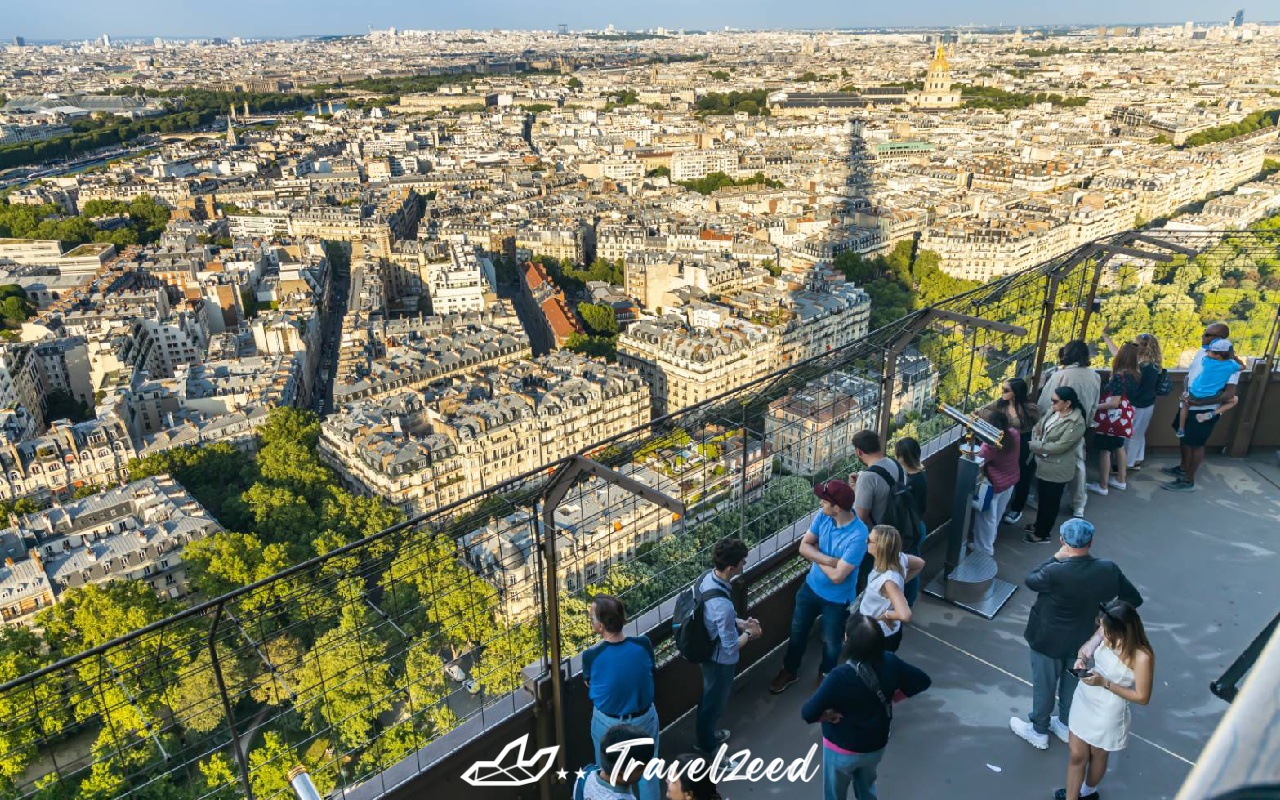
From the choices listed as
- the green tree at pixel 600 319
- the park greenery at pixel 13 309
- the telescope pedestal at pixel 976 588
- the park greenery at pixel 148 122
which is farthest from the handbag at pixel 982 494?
the park greenery at pixel 148 122

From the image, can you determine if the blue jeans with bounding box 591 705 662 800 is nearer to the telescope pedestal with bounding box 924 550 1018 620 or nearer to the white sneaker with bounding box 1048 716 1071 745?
the white sneaker with bounding box 1048 716 1071 745

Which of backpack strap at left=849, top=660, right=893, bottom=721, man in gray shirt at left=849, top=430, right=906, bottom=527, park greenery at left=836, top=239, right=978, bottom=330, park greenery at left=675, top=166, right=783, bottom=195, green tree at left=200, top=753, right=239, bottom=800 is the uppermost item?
man in gray shirt at left=849, top=430, right=906, bottom=527

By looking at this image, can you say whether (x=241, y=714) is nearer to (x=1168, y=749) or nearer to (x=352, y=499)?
(x=352, y=499)

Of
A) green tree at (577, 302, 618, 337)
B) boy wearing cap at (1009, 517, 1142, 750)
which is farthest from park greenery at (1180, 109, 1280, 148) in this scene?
boy wearing cap at (1009, 517, 1142, 750)

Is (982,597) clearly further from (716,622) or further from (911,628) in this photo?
(716,622)

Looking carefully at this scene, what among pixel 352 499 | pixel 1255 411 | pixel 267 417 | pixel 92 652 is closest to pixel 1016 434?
pixel 1255 411

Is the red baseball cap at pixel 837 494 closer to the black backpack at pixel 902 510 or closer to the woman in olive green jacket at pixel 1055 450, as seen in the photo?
the black backpack at pixel 902 510

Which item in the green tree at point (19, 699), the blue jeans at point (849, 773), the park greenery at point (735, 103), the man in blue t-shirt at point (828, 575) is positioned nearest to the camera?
the blue jeans at point (849, 773)
